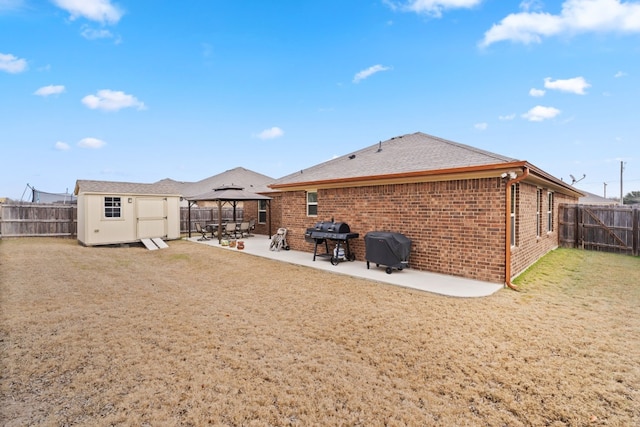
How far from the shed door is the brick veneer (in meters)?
9.66

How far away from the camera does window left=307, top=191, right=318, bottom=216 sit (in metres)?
11.0

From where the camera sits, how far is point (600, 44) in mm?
9969

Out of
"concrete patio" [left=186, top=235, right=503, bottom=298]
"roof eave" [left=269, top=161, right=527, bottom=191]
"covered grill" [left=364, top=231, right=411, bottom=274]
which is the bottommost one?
"concrete patio" [left=186, top=235, right=503, bottom=298]

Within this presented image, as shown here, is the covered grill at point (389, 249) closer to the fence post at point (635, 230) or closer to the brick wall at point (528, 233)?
the brick wall at point (528, 233)

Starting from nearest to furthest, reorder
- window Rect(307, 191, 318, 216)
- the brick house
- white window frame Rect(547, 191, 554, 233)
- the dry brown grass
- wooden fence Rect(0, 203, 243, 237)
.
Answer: the dry brown grass
the brick house
window Rect(307, 191, 318, 216)
white window frame Rect(547, 191, 554, 233)
wooden fence Rect(0, 203, 243, 237)

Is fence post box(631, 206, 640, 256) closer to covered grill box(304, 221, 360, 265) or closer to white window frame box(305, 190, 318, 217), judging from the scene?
covered grill box(304, 221, 360, 265)

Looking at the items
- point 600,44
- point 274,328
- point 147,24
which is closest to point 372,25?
point 600,44

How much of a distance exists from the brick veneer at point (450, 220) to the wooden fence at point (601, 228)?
4165mm

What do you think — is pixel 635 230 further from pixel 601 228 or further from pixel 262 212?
pixel 262 212

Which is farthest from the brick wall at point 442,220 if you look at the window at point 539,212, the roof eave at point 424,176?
the window at point 539,212

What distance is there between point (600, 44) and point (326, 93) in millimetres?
11340

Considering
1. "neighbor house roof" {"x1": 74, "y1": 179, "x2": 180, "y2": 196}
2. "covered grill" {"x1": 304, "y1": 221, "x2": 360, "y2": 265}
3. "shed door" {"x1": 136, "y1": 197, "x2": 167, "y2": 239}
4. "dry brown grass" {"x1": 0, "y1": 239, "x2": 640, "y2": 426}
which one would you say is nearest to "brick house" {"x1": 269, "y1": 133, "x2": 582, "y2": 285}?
"covered grill" {"x1": 304, "y1": 221, "x2": 360, "y2": 265}

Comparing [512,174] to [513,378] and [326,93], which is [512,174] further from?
[326,93]

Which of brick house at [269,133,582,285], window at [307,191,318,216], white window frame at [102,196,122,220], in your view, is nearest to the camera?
brick house at [269,133,582,285]
